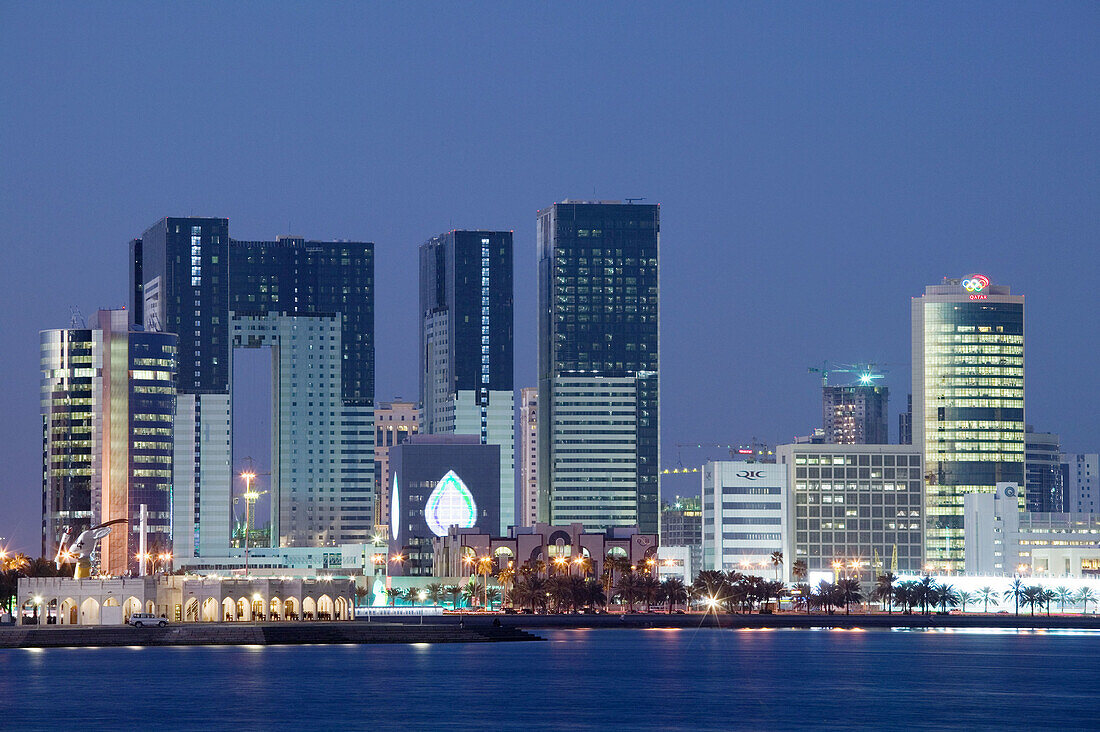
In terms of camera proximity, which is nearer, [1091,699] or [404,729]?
[404,729]

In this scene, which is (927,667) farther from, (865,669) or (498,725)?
(498,725)

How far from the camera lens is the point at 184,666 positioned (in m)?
178

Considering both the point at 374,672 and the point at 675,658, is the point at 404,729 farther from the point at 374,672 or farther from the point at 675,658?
the point at 675,658

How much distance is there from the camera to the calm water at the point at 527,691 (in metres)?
133

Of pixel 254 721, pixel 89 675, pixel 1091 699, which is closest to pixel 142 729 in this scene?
pixel 254 721

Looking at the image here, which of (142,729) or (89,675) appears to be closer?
(142,729)

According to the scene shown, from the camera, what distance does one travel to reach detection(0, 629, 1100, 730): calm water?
133 metres

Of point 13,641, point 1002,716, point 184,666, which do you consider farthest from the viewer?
point 13,641

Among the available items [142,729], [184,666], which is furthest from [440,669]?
[142,729]

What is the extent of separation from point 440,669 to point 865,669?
39454 mm

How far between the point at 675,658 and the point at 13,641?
2589 inches

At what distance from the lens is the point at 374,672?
171000mm

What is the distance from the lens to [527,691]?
152750 mm

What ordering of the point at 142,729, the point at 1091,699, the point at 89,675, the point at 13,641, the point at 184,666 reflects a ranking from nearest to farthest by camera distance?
the point at 142,729, the point at 1091,699, the point at 89,675, the point at 184,666, the point at 13,641
